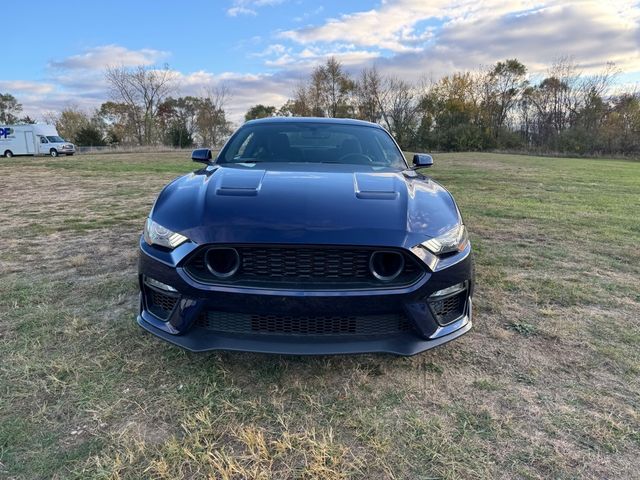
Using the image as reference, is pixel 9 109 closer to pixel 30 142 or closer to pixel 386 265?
pixel 30 142

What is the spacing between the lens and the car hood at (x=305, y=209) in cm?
195

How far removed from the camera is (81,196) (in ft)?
29.0

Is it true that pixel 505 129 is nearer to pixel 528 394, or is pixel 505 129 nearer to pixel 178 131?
pixel 178 131

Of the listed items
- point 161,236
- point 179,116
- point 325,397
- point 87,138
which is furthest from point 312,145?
point 179,116

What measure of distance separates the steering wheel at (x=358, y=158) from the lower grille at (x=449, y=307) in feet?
4.74

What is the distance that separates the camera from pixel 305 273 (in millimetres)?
1955

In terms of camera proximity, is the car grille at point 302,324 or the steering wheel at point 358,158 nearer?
the car grille at point 302,324

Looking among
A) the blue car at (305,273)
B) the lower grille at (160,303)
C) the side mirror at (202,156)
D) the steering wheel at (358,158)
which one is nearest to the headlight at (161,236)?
the blue car at (305,273)

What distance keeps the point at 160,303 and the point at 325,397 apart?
96 centimetres

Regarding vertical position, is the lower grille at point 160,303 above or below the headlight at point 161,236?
below

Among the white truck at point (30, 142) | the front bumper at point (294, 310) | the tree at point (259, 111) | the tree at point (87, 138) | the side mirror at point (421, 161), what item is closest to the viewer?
the front bumper at point (294, 310)

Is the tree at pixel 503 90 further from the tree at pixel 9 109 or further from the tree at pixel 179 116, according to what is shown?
the tree at pixel 9 109

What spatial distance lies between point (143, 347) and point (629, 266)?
4410mm

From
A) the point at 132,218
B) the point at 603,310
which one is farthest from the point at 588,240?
the point at 132,218
